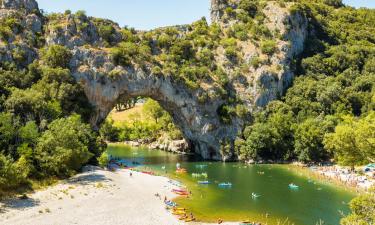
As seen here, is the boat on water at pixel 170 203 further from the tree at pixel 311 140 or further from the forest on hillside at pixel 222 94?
the tree at pixel 311 140

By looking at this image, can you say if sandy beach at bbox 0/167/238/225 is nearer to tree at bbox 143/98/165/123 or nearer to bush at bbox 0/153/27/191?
bush at bbox 0/153/27/191

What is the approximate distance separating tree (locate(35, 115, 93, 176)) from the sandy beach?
283 centimetres

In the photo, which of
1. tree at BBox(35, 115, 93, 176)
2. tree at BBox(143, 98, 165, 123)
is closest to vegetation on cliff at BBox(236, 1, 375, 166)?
tree at BBox(35, 115, 93, 176)

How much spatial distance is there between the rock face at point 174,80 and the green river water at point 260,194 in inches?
554

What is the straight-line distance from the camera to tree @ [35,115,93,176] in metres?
66.1

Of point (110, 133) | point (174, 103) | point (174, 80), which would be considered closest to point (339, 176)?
point (174, 103)

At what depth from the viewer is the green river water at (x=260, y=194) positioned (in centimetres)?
5528

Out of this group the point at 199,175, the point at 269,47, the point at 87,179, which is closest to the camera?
the point at 87,179

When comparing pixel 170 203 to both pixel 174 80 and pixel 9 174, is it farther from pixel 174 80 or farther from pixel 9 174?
pixel 174 80

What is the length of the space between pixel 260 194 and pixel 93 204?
96.4 feet

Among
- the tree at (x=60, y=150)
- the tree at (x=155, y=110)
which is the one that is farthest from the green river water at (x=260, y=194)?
the tree at (x=155, y=110)

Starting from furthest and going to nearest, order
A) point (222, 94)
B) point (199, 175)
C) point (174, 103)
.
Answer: point (222, 94) → point (174, 103) → point (199, 175)

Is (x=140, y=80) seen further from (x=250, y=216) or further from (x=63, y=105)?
(x=250, y=216)

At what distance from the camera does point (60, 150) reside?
221ft
